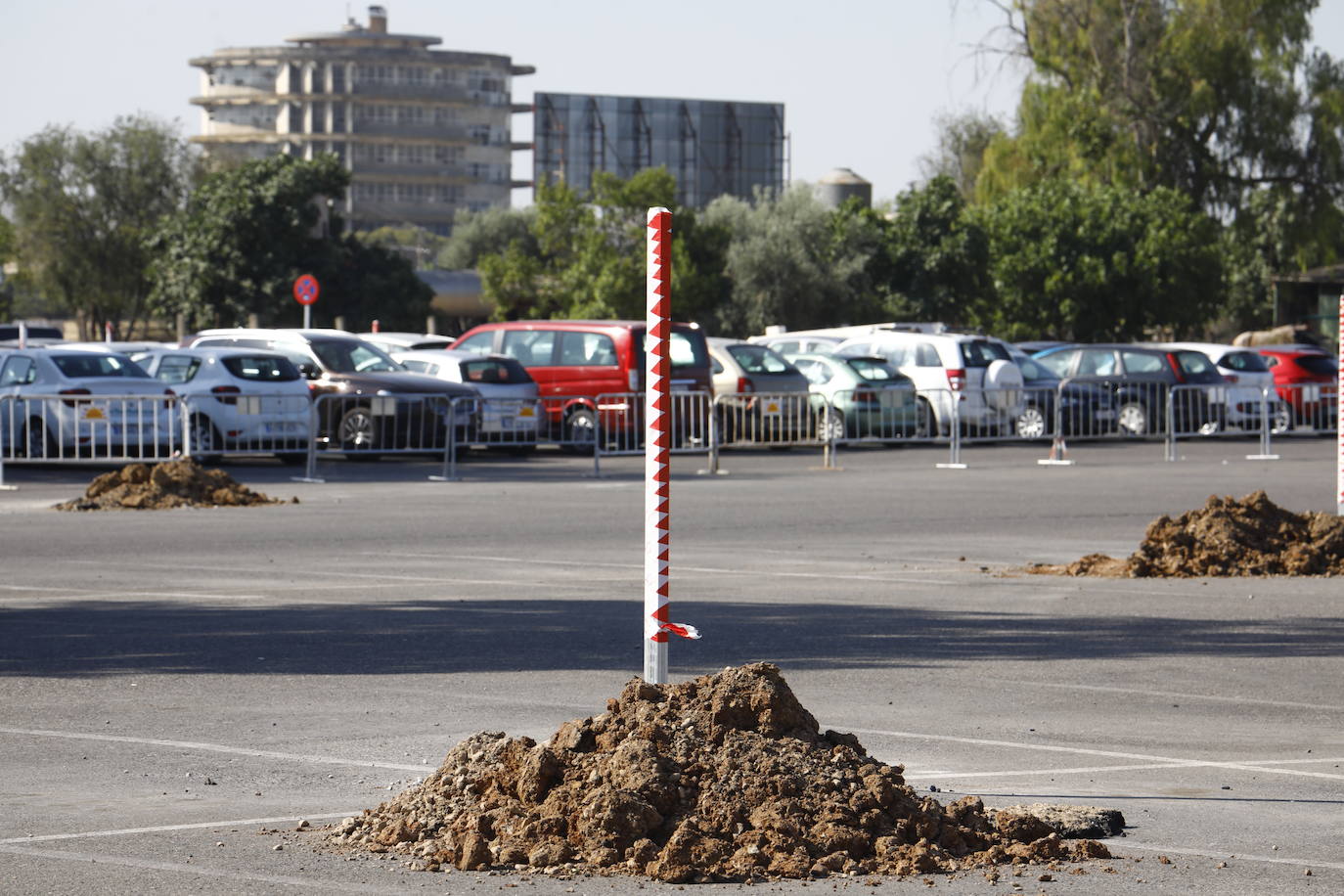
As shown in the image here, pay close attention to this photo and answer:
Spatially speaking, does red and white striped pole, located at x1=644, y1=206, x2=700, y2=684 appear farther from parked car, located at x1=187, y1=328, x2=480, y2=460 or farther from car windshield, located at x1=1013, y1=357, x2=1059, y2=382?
car windshield, located at x1=1013, y1=357, x2=1059, y2=382

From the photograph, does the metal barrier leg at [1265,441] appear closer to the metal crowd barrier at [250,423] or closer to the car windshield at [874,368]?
the car windshield at [874,368]

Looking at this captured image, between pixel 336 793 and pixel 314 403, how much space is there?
16.9 meters

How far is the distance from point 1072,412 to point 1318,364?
269 inches

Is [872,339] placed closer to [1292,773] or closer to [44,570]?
[44,570]

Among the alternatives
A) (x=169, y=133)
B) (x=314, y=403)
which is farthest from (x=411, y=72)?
(x=314, y=403)

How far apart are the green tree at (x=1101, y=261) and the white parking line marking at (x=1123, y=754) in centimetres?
4635

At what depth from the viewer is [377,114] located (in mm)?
161250

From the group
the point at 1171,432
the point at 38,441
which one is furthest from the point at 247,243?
the point at 1171,432

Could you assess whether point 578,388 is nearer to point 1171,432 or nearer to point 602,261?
point 1171,432

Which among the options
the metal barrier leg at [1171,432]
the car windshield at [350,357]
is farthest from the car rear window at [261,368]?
the metal barrier leg at [1171,432]

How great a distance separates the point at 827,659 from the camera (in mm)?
10398

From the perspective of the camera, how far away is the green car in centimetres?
3119

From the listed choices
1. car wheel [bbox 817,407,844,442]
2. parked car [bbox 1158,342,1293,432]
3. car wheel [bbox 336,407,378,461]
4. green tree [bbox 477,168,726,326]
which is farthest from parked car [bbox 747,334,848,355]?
green tree [bbox 477,168,726,326]

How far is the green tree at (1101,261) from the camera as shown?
53125 mm
